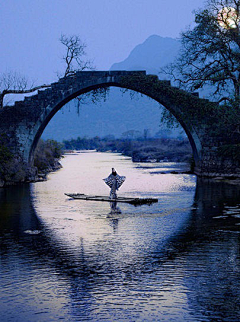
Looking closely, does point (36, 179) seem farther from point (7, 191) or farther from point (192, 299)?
point (192, 299)

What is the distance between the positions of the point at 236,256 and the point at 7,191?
1880 centimetres

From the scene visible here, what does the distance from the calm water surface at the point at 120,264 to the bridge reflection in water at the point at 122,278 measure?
0.02 meters

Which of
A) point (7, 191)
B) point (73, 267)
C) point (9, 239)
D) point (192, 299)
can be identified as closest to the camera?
point (192, 299)

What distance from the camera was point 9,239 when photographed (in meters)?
13.5

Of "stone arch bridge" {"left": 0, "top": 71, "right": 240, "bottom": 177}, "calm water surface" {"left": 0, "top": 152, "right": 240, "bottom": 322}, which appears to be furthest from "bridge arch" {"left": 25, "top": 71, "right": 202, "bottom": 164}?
"calm water surface" {"left": 0, "top": 152, "right": 240, "bottom": 322}

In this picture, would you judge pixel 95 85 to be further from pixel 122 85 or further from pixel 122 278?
pixel 122 278

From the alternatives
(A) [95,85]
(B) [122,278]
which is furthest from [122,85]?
(B) [122,278]

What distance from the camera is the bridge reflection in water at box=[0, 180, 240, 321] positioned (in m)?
7.72

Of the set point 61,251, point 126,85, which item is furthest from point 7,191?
point 61,251

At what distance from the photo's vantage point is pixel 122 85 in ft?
117

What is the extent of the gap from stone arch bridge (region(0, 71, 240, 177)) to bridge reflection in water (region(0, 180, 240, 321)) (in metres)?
20.4

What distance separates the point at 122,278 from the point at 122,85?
89.2 ft

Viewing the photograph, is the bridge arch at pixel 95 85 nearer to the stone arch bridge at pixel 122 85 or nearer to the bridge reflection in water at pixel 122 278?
the stone arch bridge at pixel 122 85

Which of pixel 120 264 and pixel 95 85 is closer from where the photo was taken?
pixel 120 264
